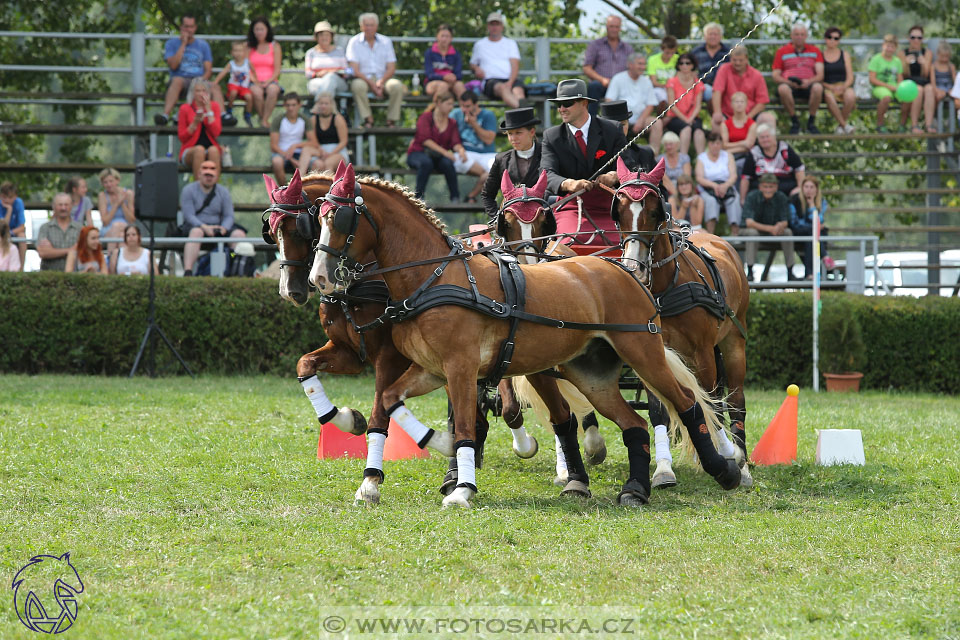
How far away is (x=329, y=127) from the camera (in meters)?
16.6

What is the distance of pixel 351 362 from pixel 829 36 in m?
13.9

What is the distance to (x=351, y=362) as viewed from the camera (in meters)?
7.48

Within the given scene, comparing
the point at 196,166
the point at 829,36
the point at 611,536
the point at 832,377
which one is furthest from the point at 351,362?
the point at 829,36

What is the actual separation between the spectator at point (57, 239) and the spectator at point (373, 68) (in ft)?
16.0

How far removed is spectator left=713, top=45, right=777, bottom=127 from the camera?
17.4 meters

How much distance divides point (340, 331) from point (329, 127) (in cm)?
974

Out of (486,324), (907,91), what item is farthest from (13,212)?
(907,91)

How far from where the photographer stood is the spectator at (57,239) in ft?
47.5

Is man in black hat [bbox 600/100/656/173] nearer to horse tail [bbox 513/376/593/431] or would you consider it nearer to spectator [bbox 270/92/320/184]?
horse tail [bbox 513/376/593/431]

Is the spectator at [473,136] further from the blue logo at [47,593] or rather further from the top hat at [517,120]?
the blue logo at [47,593]

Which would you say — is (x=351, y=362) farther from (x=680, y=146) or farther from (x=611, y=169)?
(x=680, y=146)

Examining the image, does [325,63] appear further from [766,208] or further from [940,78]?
[940,78]

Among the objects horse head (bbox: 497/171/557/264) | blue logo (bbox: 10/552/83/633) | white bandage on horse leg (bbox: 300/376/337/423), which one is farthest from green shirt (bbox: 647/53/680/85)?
blue logo (bbox: 10/552/83/633)

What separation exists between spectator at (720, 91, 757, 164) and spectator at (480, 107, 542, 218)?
832 centimetres
